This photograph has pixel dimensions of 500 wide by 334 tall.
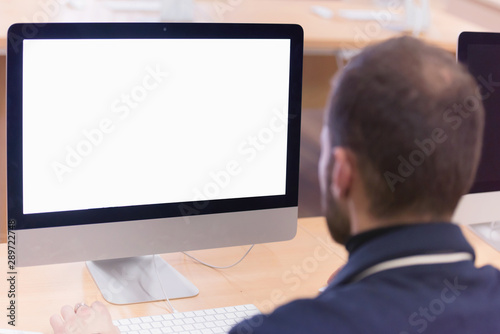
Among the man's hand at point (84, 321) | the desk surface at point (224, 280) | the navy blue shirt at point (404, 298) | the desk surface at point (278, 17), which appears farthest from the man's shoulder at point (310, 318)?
the desk surface at point (278, 17)

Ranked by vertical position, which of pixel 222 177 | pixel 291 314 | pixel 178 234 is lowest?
pixel 178 234

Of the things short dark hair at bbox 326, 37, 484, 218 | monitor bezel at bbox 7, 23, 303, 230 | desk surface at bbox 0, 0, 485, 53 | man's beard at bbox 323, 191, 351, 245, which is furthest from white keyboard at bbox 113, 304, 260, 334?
desk surface at bbox 0, 0, 485, 53

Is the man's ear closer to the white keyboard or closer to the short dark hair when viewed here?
the short dark hair

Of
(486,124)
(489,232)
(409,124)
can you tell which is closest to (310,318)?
(409,124)

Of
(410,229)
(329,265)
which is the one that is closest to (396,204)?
(410,229)

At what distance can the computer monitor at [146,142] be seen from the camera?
45.9 inches

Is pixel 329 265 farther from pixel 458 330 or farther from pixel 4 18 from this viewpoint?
pixel 4 18

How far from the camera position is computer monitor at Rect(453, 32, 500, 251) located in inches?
55.5

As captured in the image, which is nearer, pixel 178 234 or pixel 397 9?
pixel 178 234

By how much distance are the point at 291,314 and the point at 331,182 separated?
0.19 m

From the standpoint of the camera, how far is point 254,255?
4.93ft

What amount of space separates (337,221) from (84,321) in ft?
1.62

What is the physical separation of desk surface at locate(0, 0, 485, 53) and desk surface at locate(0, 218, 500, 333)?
103 centimetres

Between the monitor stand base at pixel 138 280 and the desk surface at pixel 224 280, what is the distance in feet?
0.06
